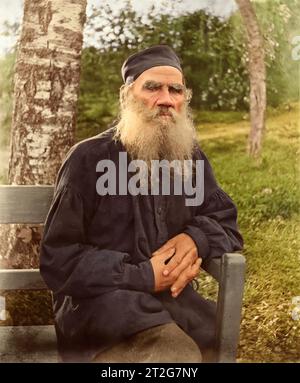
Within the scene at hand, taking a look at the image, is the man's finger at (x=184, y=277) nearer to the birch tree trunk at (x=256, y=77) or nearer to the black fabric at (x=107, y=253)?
the black fabric at (x=107, y=253)

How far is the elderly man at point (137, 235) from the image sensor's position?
10.3 feet

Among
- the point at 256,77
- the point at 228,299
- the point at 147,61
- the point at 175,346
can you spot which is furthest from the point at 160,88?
the point at 175,346

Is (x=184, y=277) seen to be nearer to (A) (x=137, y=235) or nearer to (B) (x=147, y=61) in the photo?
(A) (x=137, y=235)

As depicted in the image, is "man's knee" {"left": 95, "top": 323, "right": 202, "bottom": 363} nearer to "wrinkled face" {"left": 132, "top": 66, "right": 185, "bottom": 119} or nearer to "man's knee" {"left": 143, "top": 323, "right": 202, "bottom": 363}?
"man's knee" {"left": 143, "top": 323, "right": 202, "bottom": 363}

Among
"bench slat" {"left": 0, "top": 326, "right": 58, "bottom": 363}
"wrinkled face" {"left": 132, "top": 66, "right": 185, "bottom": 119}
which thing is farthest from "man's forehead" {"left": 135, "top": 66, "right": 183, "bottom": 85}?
"bench slat" {"left": 0, "top": 326, "right": 58, "bottom": 363}

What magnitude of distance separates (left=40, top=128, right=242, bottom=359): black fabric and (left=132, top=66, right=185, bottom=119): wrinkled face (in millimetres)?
251

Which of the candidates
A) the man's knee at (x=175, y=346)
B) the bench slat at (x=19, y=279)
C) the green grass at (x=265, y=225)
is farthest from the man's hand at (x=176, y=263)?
the bench slat at (x=19, y=279)

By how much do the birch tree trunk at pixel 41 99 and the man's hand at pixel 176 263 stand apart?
2.07 feet

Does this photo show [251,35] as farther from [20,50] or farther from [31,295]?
[31,295]

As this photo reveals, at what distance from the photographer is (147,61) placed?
3.23 meters

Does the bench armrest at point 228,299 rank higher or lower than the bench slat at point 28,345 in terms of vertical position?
higher

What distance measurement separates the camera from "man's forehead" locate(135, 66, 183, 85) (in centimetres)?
320

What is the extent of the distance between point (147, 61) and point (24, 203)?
0.91 m
